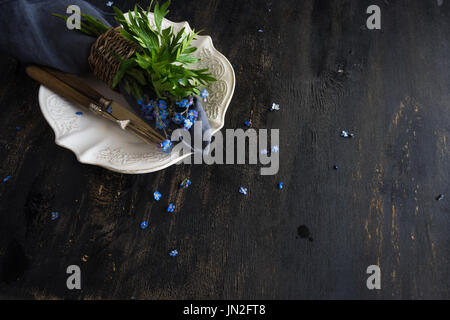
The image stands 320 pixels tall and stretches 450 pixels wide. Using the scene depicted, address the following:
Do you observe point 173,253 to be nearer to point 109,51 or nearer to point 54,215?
point 54,215

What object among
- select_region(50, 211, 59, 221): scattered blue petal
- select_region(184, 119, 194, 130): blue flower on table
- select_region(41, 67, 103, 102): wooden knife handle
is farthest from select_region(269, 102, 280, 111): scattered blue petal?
select_region(50, 211, 59, 221): scattered blue petal

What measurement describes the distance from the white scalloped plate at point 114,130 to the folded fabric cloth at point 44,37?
6 centimetres

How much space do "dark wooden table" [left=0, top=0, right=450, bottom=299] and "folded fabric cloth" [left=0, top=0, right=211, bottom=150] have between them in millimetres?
167

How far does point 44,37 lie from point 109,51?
146 mm

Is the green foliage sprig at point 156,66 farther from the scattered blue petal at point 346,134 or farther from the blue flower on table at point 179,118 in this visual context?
the scattered blue petal at point 346,134

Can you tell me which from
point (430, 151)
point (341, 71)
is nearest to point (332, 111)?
point (341, 71)

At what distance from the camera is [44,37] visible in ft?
2.25

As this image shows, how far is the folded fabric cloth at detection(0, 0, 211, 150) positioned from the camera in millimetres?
657

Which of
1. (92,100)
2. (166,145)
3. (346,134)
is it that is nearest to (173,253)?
(166,145)

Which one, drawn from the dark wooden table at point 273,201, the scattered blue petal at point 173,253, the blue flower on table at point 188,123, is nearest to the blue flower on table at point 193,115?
the blue flower on table at point 188,123

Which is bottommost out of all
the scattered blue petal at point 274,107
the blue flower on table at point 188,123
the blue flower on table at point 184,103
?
the blue flower on table at point 188,123

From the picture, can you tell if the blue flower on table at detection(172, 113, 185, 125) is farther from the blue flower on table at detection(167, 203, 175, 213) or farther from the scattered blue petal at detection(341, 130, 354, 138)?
the scattered blue petal at detection(341, 130, 354, 138)

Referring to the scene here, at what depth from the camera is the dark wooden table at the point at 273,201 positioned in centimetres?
70

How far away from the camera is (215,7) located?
95 centimetres
